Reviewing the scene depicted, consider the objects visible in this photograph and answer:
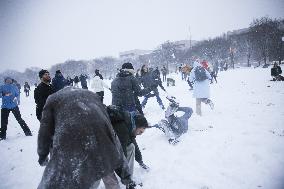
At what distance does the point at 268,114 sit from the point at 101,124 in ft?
24.4

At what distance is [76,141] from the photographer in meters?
2.90

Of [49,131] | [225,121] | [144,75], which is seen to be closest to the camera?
[49,131]

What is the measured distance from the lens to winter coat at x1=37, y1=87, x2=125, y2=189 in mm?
2838

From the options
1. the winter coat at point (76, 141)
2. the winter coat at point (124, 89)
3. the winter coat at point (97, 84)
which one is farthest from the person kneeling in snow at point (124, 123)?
the winter coat at point (97, 84)

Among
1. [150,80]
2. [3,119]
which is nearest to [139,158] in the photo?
[150,80]

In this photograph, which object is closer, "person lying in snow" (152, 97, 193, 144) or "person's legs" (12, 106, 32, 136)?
"person lying in snow" (152, 97, 193, 144)

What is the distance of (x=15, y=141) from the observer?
32.0ft

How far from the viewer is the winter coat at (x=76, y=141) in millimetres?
2838

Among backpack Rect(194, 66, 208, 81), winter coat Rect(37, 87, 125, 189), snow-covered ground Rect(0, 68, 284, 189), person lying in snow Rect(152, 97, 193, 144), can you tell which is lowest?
snow-covered ground Rect(0, 68, 284, 189)

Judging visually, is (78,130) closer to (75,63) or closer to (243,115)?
(243,115)

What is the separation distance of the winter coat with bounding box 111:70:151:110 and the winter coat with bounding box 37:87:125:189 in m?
3.23

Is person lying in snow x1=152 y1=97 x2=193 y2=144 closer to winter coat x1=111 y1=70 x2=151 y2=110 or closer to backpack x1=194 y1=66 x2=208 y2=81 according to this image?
winter coat x1=111 y1=70 x2=151 y2=110

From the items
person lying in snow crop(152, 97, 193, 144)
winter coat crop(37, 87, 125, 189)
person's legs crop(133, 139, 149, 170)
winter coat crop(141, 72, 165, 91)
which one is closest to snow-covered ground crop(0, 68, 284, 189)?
person's legs crop(133, 139, 149, 170)

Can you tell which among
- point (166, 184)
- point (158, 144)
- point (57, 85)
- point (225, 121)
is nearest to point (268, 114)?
point (225, 121)
